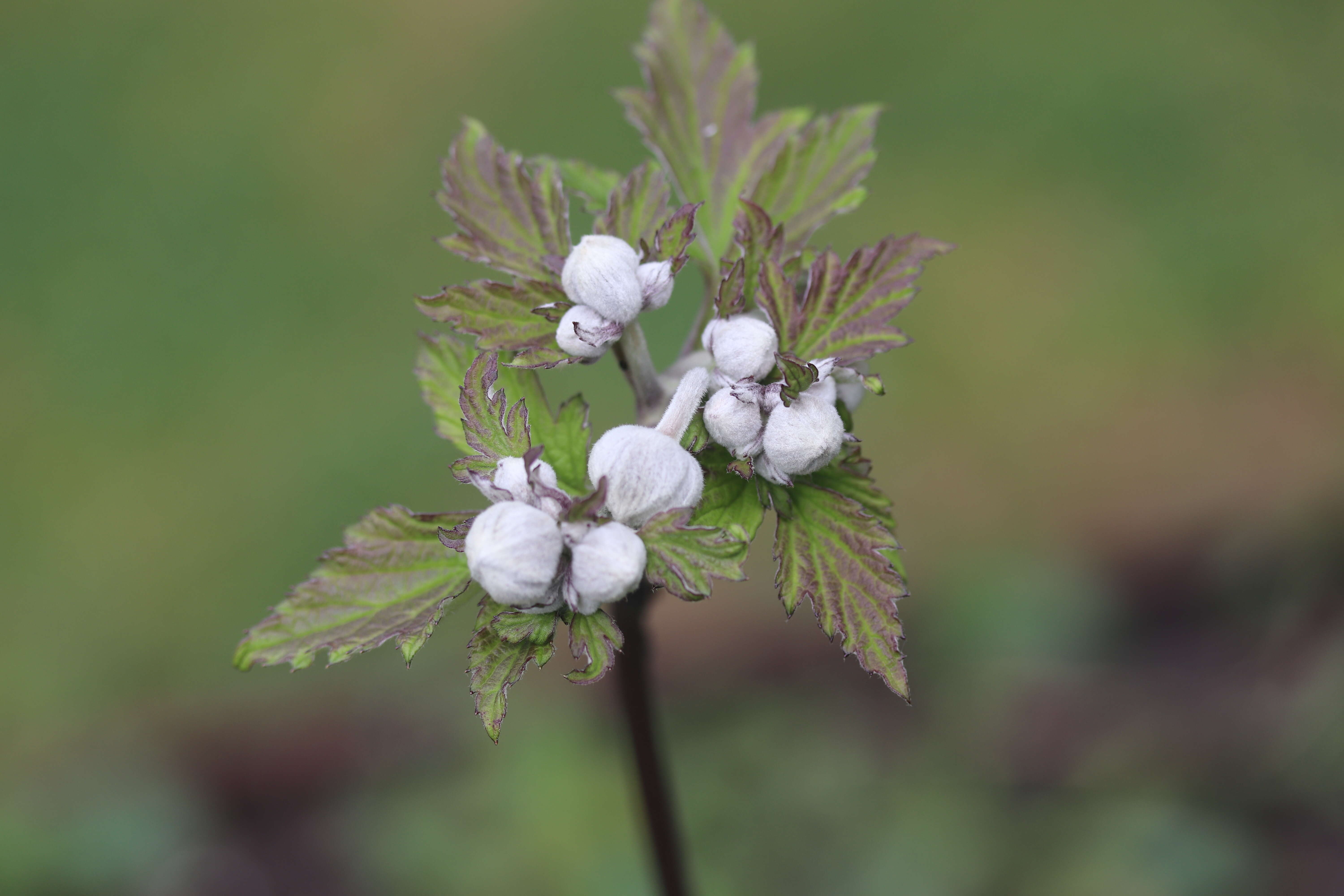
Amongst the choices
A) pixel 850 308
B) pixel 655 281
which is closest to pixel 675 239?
pixel 655 281

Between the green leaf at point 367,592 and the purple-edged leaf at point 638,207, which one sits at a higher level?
the purple-edged leaf at point 638,207

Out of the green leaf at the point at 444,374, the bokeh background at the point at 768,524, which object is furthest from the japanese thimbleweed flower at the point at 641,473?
the bokeh background at the point at 768,524

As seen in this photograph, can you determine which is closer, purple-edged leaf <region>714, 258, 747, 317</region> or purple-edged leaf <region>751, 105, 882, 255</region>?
purple-edged leaf <region>714, 258, 747, 317</region>

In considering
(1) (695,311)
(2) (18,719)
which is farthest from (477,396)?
(2) (18,719)

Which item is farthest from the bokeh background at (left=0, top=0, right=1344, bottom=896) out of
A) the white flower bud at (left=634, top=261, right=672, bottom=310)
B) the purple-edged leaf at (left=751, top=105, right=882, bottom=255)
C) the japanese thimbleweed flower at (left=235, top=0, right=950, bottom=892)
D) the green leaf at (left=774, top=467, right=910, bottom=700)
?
the white flower bud at (left=634, top=261, right=672, bottom=310)

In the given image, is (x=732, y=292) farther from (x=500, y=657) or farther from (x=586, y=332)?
(x=500, y=657)

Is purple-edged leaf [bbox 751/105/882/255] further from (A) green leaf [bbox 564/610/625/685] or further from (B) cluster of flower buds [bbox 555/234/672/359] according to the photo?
(A) green leaf [bbox 564/610/625/685]

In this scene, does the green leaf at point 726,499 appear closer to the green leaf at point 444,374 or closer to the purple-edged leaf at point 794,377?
the purple-edged leaf at point 794,377
